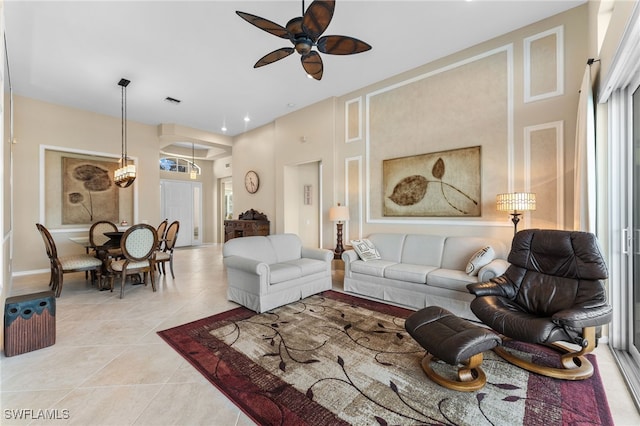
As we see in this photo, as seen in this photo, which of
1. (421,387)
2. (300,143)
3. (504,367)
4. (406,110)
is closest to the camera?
(421,387)

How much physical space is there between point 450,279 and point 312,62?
8.90 feet

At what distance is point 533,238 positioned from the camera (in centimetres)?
277

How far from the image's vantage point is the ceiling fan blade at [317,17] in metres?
2.06

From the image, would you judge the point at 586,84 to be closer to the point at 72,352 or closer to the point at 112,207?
the point at 72,352

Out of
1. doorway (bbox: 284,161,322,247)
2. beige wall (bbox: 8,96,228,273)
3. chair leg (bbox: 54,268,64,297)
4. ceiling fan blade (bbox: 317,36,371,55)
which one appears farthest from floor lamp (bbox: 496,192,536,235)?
beige wall (bbox: 8,96,228,273)

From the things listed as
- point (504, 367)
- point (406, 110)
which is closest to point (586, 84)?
point (406, 110)

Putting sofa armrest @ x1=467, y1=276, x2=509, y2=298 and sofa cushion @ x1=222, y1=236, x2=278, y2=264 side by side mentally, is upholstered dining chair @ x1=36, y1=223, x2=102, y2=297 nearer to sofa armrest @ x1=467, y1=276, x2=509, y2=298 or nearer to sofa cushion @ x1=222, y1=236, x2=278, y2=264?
sofa cushion @ x1=222, y1=236, x2=278, y2=264

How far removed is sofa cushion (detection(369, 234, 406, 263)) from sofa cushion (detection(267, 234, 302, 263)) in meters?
1.21

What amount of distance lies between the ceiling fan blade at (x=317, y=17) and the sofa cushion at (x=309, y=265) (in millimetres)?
2681

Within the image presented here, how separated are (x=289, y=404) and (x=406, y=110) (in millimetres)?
4177

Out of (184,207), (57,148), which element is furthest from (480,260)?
(184,207)

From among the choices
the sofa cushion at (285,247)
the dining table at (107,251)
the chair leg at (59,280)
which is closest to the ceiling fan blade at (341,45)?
the sofa cushion at (285,247)

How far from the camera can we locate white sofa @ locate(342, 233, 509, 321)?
3213 mm

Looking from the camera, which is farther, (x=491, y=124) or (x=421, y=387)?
(x=491, y=124)
